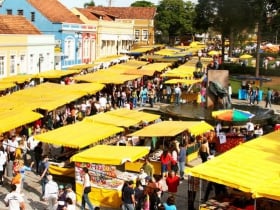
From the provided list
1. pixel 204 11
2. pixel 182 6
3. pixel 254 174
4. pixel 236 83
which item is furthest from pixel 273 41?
pixel 254 174

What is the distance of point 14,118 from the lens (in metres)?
19.3

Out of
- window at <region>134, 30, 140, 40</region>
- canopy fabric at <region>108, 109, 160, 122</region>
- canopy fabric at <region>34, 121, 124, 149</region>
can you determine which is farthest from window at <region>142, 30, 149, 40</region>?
canopy fabric at <region>34, 121, 124, 149</region>

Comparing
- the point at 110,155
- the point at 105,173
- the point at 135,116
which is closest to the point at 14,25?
the point at 135,116

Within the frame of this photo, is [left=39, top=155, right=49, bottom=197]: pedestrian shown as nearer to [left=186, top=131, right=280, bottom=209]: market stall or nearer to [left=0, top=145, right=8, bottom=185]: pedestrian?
[left=0, top=145, right=8, bottom=185]: pedestrian

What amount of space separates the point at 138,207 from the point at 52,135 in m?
4.60

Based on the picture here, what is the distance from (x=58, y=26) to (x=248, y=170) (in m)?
39.7

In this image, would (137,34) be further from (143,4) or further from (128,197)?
(128,197)

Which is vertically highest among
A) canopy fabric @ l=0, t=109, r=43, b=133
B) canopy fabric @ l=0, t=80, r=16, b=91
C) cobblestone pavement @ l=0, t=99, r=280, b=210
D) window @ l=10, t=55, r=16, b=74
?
window @ l=10, t=55, r=16, b=74

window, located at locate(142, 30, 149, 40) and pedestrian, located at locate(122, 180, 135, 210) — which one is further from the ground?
window, located at locate(142, 30, 149, 40)

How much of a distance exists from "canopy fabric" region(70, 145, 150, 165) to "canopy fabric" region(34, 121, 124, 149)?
0.70 m

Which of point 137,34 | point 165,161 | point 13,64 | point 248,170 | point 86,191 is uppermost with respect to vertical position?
point 137,34

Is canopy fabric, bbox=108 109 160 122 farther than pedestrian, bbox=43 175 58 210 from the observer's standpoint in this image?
Yes

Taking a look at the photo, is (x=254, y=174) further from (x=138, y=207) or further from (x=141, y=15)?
(x=141, y=15)

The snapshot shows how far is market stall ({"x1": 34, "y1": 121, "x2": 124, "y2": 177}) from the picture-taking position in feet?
54.1
